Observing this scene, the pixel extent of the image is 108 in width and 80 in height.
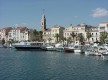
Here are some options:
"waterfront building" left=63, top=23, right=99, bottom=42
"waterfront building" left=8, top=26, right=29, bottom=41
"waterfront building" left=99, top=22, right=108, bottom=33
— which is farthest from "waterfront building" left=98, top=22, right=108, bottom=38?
"waterfront building" left=8, top=26, right=29, bottom=41

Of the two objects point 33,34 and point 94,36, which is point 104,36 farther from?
point 33,34

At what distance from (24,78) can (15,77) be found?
1436mm

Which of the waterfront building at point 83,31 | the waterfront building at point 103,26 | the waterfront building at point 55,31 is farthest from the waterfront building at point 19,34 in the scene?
the waterfront building at point 103,26

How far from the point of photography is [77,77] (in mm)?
35719

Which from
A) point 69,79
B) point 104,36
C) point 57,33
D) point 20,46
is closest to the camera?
point 69,79

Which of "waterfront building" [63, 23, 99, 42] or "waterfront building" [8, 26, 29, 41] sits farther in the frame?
"waterfront building" [8, 26, 29, 41]

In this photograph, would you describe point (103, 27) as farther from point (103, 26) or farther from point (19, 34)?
point (19, 34)

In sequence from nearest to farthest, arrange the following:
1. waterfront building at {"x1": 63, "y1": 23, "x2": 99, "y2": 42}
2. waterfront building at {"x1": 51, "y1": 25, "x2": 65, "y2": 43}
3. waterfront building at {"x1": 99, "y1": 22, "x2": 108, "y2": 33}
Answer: waterfront building at {"x1": 99, "y1": 22, "x2": 108, "y2": 33} < waterfront building at {"x1": 63, "y1": 23, "x2": 99, "y2": 42} < waterfront building at {"x1": 51, "y1": 25, "x2": 65, "y2": 43}

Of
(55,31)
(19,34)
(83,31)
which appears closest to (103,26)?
(83,31)

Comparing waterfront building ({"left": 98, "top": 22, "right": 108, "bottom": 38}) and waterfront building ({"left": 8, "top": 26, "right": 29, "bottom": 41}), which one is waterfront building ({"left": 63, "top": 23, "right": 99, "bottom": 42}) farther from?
waterfront building ({"left": 8, "top": 26, "right": 29, "bottom": 41})

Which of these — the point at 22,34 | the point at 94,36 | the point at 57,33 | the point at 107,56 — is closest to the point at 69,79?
the point at 107,56

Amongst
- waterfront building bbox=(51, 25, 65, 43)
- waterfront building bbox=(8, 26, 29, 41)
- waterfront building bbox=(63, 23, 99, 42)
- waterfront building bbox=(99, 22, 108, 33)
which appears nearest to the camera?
waterfront building bbox=(99, 22, 108, 33)

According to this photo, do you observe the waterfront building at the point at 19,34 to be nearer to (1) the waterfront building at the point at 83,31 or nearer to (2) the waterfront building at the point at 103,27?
(1) the waterfront building at the point at 83,31

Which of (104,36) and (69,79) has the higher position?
(104,36)
